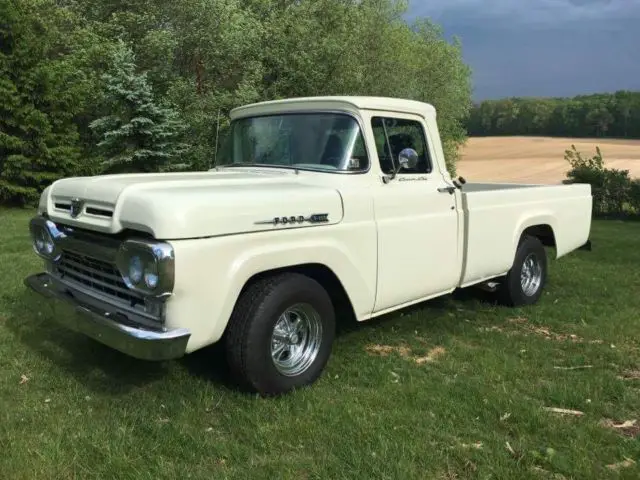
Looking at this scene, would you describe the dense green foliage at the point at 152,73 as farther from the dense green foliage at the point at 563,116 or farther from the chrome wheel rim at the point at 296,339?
the dense green foliage at the point at 563,116

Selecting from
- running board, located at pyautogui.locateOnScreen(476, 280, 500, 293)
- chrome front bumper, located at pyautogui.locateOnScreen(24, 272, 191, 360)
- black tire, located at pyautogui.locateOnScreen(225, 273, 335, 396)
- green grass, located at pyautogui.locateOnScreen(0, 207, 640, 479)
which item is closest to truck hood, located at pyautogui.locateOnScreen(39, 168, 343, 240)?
black tire, located at pyautogui.locateOnScreen(225, 273, 335, 396)

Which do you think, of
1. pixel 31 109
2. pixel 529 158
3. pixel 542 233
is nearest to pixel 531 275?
pixel 542 233

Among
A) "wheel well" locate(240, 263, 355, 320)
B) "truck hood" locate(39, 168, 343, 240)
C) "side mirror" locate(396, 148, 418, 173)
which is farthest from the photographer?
"side mirror" locate(396, 148, 418, 173)

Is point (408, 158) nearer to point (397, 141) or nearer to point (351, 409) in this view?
point (397, 141)

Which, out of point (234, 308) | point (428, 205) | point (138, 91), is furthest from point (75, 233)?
point (138, 91)

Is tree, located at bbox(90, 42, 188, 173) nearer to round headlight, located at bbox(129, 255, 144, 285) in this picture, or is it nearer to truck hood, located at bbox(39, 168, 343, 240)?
truck hood, located at bbox(39, 168, 343, 240)

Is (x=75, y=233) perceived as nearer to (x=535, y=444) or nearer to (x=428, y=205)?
(x=428, y=205)

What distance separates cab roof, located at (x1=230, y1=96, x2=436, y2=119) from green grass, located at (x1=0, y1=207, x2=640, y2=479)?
1.96 meters

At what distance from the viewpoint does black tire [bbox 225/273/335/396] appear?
378 cm

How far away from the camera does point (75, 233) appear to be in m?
4.16

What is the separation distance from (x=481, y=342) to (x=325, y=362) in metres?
1.72

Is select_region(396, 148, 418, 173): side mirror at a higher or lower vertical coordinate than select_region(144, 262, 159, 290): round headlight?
higher

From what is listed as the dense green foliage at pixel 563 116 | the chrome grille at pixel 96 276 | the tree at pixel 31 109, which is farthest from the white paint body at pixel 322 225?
the dense green foliage at pixel 563 116

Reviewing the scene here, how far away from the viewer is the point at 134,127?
1620 cm
